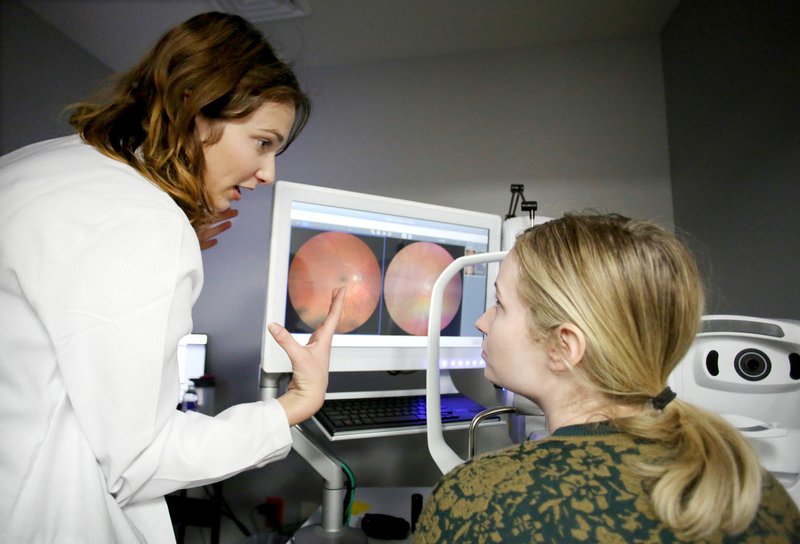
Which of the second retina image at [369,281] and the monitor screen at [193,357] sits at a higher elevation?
the second retina image at [369,281]

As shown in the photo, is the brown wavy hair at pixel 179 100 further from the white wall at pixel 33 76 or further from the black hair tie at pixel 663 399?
the white wall at pixel 33 76

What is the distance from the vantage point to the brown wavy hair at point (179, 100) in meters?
0.72

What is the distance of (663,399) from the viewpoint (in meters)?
0.60

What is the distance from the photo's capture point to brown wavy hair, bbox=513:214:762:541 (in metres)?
0.53

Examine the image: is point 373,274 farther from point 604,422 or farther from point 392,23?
point 392,23

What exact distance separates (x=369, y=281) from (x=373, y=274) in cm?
2

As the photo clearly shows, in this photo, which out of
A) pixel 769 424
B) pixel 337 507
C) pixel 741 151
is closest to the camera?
pixel 769 424

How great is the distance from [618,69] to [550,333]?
64.6 inches

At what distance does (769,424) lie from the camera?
852 millimetres

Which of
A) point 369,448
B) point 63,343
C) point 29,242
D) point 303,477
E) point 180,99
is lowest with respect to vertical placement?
point 303,477

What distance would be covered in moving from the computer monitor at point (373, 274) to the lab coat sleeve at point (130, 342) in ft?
1.33

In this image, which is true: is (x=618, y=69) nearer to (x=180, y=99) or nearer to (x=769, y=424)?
(x=769, y=424)

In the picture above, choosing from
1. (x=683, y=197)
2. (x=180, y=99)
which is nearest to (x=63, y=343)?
(x=180, y=99)

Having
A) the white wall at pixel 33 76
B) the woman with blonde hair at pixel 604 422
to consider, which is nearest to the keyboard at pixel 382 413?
the woman with blonde hair at pixel 604 422
